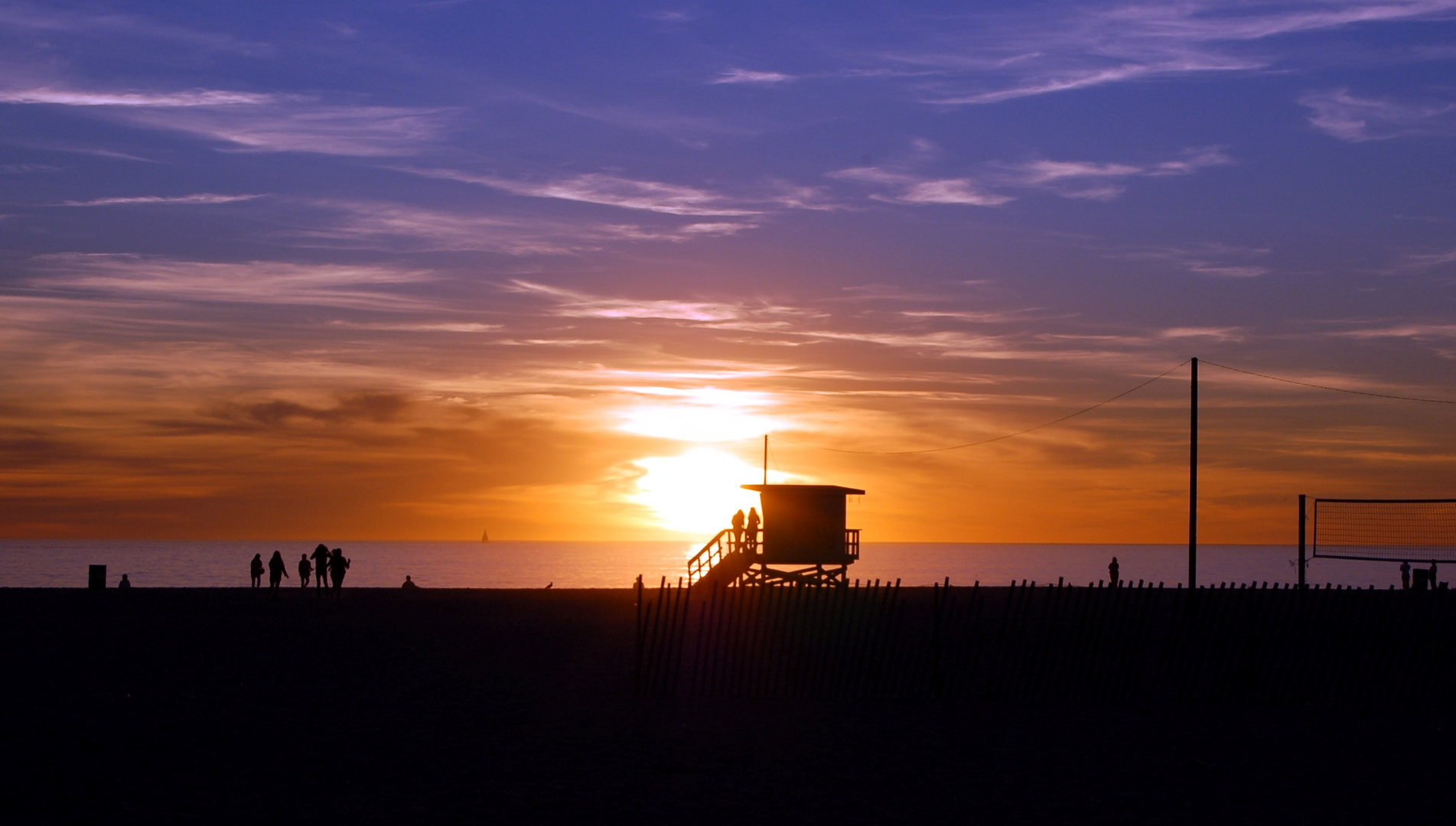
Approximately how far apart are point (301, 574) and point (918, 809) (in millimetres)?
44099

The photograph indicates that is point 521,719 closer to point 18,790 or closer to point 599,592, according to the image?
point 18,790

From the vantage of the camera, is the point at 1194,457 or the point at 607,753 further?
the point at 1194,457

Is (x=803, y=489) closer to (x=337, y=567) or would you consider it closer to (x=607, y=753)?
(x=337, y=567)

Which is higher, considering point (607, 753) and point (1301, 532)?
point (1301, 532)

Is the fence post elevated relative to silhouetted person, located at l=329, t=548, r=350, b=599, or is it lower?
elevated

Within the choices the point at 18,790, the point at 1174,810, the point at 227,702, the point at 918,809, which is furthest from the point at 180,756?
the point at 1174,810

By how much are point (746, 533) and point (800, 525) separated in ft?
6.58

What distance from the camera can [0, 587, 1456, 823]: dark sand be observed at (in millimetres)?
12406

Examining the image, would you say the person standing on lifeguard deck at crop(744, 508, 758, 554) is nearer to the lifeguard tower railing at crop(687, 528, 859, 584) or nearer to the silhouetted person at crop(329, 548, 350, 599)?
the lifeguard tower railing at crop(687, 528, 859, 584)

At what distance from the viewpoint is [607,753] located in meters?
15.4

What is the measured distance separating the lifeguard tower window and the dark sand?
71.4 ft

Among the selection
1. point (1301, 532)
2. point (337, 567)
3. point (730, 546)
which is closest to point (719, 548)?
point (730, 546)

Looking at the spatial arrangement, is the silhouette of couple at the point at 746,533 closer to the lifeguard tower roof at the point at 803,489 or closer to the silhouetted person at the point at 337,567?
the lifeguard tower roof at the point at 803,489

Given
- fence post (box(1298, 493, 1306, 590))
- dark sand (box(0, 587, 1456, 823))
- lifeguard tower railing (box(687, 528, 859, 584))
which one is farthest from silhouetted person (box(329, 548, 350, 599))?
fence post (box(1298, 493, 1306, 590))
